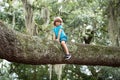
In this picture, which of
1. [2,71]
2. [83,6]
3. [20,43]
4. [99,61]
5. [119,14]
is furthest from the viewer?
[2,71]

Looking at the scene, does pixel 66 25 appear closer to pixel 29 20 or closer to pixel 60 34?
pixel 29 20

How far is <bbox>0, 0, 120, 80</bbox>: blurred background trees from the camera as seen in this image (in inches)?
390

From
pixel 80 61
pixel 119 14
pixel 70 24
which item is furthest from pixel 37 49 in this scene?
pixel 70 24

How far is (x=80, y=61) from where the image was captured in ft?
19.0

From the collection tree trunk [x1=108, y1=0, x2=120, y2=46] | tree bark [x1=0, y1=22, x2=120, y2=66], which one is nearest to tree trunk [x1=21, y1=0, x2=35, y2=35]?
tree bark [x1=0, y1=22, x2=120, y2=66]

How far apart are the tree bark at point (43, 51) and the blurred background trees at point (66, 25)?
2.88 meters

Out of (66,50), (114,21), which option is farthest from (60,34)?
(114,21)

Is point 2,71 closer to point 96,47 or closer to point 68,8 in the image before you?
point 68,8

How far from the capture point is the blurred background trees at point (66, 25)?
9914 mm

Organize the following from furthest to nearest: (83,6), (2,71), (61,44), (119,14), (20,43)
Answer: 1. (2,71)
2. (83,6)
3. (119,14)
4. (61,44)
5. (20,43)

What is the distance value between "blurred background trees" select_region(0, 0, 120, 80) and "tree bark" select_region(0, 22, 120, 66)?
2877 mm

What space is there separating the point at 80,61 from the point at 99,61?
1.40 feet

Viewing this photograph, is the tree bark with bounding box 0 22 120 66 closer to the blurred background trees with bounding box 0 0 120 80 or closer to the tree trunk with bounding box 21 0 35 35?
the tree trunk with bounding box 21 0 35 35

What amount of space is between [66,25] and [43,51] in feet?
19.1
